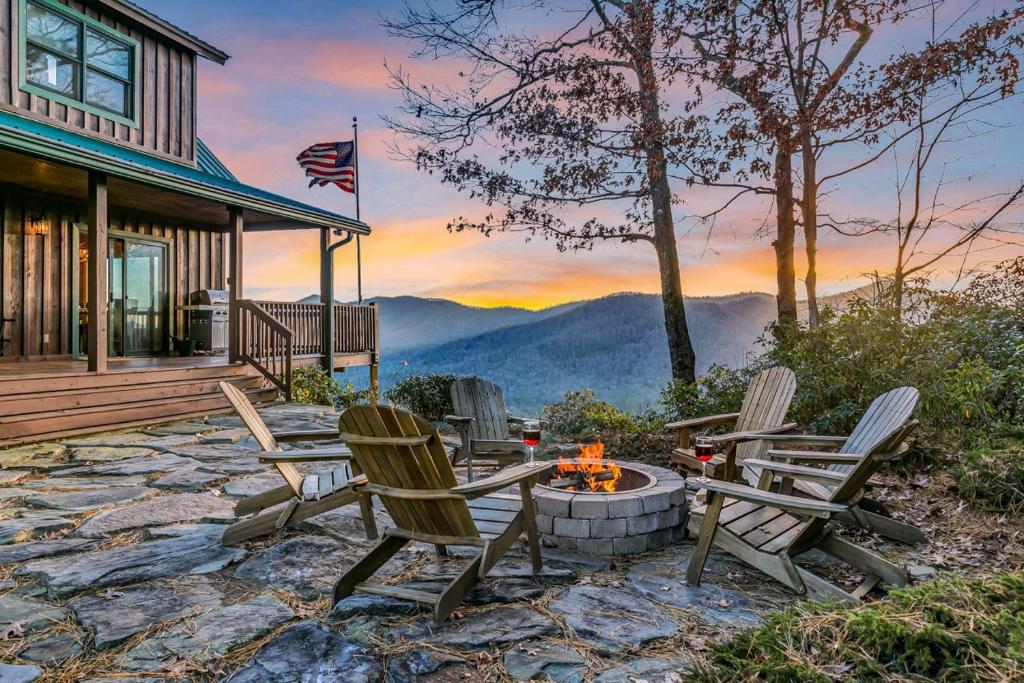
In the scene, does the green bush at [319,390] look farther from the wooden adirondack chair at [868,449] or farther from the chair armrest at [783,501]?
the chair armrest at [783,501]

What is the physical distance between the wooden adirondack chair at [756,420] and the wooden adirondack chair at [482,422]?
4.26 feet

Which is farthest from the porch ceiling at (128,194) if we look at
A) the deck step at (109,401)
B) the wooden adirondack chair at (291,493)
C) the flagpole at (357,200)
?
the wooden adirondack chair at (291,493)

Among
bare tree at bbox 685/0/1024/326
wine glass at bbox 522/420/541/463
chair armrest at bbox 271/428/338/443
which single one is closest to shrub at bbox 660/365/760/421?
bare tree at bbox 685/0/1024/326

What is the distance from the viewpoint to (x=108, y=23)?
985 cm

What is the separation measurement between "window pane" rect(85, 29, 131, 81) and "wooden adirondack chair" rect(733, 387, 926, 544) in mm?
10955

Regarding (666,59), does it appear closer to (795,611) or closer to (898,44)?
(898,44)

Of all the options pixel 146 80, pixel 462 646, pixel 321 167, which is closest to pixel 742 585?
pixel 462 646

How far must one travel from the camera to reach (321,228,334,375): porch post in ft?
36.5

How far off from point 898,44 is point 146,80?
1120 cm

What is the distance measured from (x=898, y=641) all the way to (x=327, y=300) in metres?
10.4

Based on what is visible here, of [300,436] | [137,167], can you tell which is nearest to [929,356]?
[300,436]

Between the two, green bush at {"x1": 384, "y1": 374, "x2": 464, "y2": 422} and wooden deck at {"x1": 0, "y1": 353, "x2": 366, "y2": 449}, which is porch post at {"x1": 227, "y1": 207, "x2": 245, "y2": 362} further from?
green bush at {"x1": 384, "y1": 374, "x2": 464, "y2": 422}

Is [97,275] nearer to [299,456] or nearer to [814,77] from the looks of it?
[299,456]

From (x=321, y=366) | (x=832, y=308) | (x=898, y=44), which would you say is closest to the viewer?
(x=832, y=308)
